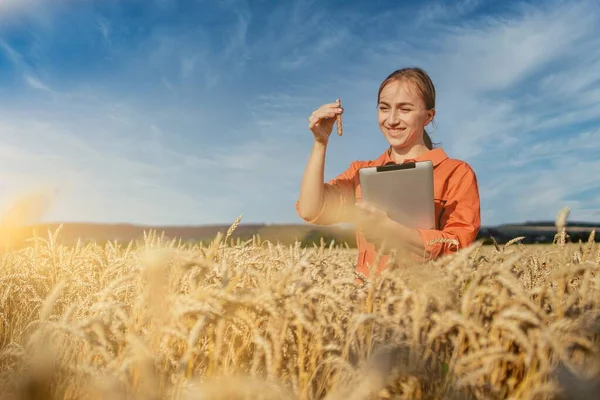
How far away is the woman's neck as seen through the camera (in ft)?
15.7

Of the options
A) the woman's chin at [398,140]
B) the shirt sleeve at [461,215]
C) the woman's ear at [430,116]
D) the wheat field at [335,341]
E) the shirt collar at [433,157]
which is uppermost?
the woman's ear at [430,116]

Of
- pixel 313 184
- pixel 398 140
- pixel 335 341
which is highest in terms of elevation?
pixel 398 140

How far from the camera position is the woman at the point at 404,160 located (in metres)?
4.30

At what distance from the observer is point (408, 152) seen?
479 centimetres

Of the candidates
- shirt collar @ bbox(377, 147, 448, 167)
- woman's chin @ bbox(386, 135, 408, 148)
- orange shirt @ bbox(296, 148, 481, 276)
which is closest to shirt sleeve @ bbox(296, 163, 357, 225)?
orange shirt @ bbox(296, 148, 481, 276)

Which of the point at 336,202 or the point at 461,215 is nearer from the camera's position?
the point at 461,215

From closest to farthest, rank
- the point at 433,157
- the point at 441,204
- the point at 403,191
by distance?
1. the point at 403,191
2. the point at 441,204
3. the point at 433,157

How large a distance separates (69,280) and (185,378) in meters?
2.35

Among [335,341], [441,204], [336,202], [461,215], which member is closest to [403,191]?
[461,215]

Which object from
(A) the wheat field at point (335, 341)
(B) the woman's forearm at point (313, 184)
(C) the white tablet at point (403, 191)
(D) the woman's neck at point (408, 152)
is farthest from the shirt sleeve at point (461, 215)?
(A) the wheat field at point (335, 341)

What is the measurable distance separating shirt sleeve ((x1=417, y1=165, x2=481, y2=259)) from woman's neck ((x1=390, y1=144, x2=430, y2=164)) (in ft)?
1.40

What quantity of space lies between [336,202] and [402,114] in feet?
3.25

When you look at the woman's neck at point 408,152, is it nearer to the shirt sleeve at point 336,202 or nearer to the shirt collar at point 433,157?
the shirt collar at point 433,157

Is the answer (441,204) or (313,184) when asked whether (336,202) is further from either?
(441,204)
